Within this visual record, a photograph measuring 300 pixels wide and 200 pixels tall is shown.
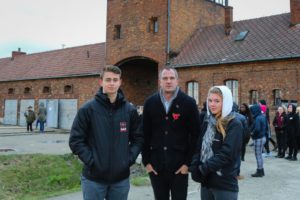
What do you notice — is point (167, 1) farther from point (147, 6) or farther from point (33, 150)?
point (33, 150)

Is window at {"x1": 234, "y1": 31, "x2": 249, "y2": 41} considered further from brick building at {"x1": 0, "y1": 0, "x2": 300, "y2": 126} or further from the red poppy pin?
the red poppy pin

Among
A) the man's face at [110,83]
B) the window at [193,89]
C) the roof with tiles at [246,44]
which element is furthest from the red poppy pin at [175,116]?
the window at [193,89]

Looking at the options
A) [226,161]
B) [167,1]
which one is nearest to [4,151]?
[226,161]

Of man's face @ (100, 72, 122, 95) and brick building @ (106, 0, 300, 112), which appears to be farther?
brick building @ (106, 0, 300, 112)

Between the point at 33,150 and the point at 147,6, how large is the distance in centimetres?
1411

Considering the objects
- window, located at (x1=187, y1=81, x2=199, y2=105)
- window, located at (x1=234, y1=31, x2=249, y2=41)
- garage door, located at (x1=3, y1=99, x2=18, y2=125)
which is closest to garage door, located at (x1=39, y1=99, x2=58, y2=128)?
garage door, located at (x1=3, y1=99, x2=18, y2=125)

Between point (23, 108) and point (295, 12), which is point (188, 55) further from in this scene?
point (23, 108)

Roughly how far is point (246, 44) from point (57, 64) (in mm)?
19708

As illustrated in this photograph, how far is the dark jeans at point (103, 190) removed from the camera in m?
3.88

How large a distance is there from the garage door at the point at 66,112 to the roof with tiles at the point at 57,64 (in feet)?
7.87

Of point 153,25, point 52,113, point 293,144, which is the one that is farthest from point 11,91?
point 293,144

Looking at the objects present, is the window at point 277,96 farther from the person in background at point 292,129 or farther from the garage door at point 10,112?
the garage door at point 10,112

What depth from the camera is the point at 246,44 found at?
21.6m

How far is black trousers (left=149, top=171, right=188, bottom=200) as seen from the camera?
4293 millimetres
